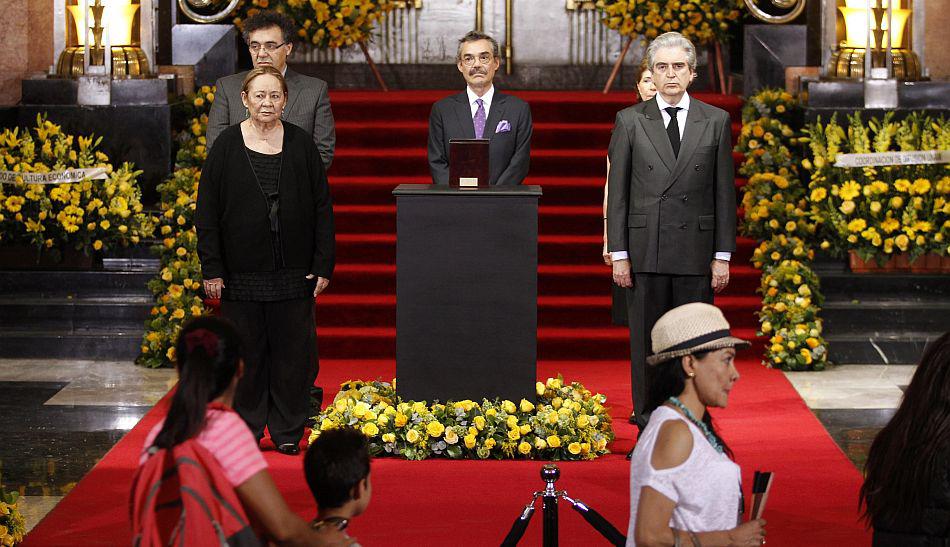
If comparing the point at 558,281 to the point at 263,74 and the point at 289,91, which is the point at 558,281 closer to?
the point at 289,91

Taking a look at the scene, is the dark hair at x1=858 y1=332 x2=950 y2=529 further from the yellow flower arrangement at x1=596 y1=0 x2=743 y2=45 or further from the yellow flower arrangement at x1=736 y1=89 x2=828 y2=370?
the yellow flower arrangement at x1=596 y1=0 x2=743 y2=45

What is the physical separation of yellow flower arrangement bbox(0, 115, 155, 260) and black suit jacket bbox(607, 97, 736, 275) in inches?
152

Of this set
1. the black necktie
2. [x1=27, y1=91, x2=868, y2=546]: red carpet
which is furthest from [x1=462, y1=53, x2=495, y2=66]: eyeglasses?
[x1=27, y1=91, x2=868, y2=546]: red carpet

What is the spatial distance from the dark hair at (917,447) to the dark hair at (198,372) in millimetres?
1677

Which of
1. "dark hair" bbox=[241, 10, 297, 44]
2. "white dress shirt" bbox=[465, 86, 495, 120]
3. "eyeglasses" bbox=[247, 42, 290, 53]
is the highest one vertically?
"dark hair" bbox=[241, 10, 297, 44]

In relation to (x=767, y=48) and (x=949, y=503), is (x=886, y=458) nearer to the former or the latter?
(x=949, y=503)

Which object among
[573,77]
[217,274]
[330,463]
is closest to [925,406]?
[330,463]

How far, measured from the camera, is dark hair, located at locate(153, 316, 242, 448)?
3375mm

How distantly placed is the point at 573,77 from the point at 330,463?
32.4 feet

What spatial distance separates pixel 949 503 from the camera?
383 cm

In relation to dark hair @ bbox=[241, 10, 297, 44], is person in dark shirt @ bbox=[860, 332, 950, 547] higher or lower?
lower

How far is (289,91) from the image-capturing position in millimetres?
7207

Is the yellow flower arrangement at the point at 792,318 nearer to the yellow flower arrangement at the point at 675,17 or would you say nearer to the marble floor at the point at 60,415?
the yellow flower arrangement at the point at 675,17

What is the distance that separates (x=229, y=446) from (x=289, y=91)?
4.02 meters
